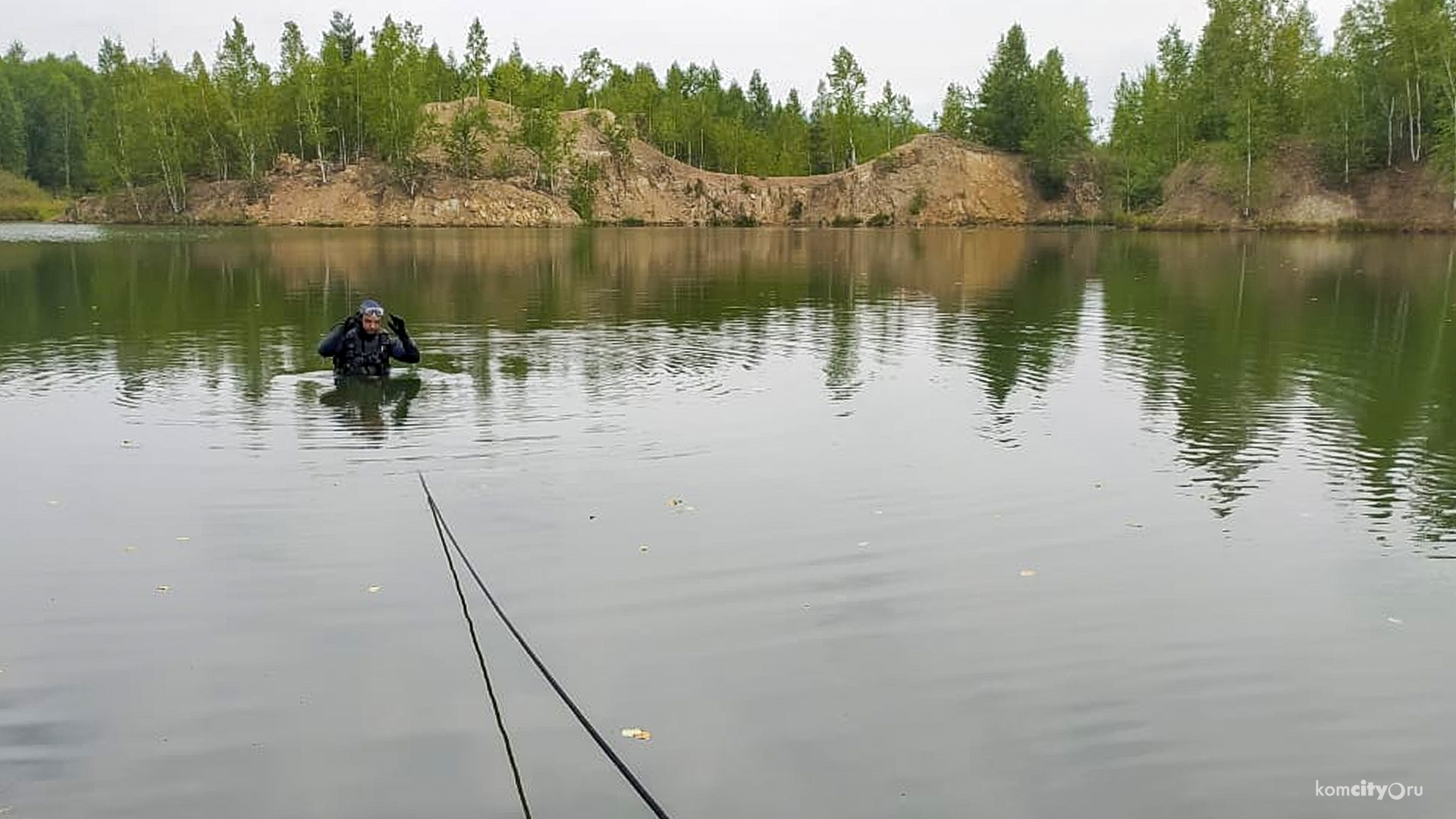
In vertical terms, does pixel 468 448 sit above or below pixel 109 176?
below

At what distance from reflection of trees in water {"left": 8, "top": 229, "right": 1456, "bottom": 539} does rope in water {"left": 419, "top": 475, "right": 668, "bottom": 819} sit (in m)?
7.26

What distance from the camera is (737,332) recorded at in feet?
94.8

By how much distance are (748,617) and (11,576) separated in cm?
689

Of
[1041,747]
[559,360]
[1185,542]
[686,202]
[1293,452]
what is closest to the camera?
[1041,747]

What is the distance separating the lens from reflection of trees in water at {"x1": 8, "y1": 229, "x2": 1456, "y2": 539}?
59.1 ft

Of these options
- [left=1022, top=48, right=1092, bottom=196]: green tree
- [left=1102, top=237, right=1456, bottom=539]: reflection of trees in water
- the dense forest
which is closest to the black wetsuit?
[left=1102, top=237, right=1456, bottom=539]: reflection of trees in water

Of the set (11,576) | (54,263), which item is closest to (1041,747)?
(11,576)

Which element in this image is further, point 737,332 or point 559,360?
point 737,332

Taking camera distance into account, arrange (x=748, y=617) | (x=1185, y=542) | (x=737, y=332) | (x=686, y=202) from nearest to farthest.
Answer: (x=748, y=617), (x=1185, y=542), (x=737, y=332), (x=686, y=202)

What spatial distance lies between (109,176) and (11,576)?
12914 cm

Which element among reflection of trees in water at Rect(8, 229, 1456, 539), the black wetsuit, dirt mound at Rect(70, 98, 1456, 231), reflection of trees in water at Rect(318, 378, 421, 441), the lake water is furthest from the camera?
dirt mound at Rect(70, 98, 1456, 231)

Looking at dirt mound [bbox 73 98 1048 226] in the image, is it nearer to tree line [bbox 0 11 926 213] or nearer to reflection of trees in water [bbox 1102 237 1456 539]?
tree line [bbox 0 11 926 213]

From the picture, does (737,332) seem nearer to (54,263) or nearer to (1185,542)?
(1185,542)

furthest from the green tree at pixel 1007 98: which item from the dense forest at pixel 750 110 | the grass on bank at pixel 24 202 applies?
the grass on bank at pixel 24 202
